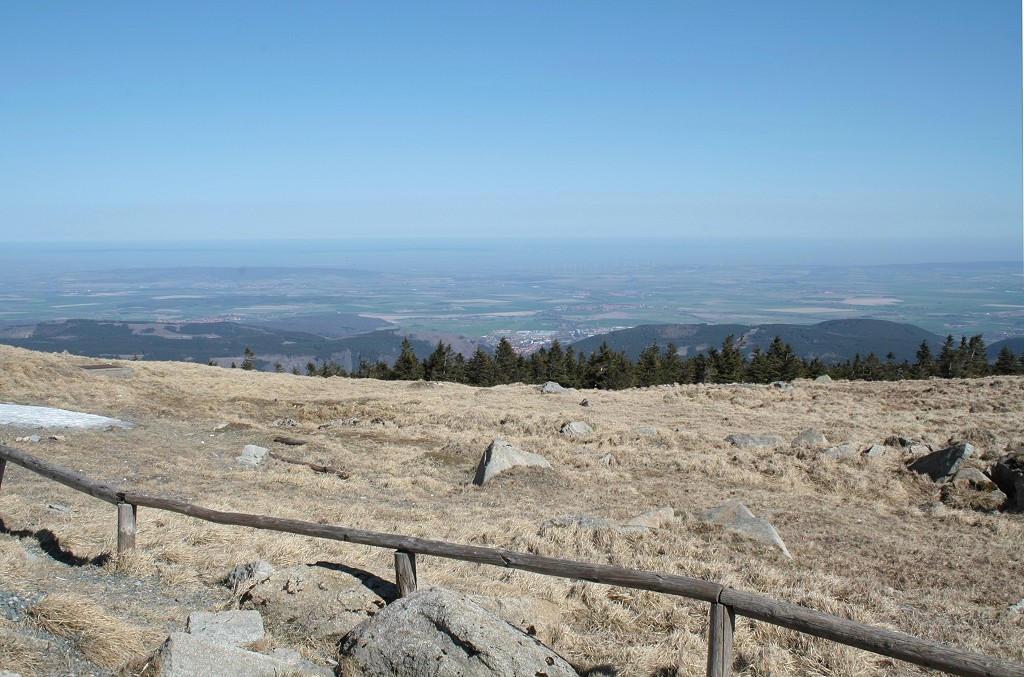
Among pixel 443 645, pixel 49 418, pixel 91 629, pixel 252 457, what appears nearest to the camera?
pixel 443 645

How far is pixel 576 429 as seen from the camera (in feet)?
84.8

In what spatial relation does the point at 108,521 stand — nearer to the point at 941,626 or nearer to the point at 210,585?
the point at 210,585

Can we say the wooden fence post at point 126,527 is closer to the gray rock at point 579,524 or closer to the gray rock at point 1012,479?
the gray rock at point 579,524

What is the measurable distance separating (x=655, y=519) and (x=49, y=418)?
66.1 ft

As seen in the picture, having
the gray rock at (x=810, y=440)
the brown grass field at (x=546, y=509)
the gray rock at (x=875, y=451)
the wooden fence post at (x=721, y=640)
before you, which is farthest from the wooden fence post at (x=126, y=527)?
the gray rock at (x=875, y=451)

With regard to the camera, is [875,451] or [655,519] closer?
[655,519]

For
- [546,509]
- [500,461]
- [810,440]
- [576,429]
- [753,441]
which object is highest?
[500,461]

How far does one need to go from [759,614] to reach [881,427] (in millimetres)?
24315

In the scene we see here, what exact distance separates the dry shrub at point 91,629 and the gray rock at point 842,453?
2049cm

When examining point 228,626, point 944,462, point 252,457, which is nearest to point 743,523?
point 944,462

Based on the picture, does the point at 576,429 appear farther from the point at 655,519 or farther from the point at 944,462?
the point at 944,462

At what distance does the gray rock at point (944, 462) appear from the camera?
717 inches

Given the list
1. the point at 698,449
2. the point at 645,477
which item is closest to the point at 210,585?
the point at 645,477

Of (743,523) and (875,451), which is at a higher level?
(743,523)
